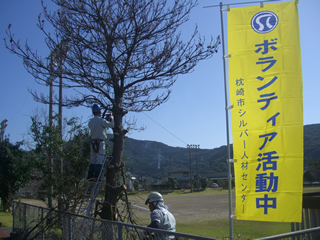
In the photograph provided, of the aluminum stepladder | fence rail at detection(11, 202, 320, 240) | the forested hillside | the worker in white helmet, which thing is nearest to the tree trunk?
the aluminum stepladder

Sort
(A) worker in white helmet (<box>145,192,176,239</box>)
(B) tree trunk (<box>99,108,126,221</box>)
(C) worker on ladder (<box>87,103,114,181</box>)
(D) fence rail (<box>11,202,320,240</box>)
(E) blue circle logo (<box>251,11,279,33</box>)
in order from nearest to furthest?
1. (D) fence rail (<box>11,202,320,240</box>)
2. (A) worker in white helmet (<box>145,192,176,239</box>)
3. (E) blue circle logo (<box>251,11,279,33</box>)
4. (C) worker on ladder (<box>87,103,114,181</box>)
5. (B) tree trunk (<box>99,108,126,221</box>)

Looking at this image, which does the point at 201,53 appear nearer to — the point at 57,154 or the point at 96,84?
the point at 96,84

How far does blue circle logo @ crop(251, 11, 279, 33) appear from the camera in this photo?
4723mm

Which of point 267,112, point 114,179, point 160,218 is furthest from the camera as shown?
point 114,179

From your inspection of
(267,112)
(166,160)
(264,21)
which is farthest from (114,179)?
(166,160)

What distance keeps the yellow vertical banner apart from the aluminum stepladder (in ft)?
8.11

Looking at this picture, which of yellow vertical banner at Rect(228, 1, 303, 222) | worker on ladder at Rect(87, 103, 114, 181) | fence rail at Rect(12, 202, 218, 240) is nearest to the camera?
fence rail at Rect(12, 202, 218, 240)

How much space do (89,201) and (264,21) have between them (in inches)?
191

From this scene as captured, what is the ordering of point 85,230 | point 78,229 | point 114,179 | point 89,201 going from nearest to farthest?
1. point 85,230
2. point 78,229
3. point 89,201
4. point 114,179

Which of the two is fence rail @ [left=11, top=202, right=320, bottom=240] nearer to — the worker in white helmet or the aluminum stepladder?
the aluminum stepladder

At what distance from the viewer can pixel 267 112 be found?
451 centimetres

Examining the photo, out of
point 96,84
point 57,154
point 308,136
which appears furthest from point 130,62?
point 308,136

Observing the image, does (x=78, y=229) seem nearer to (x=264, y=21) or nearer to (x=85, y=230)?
(x=85, y=230)

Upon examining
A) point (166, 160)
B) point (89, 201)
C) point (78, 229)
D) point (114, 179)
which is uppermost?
point (114, 179)
